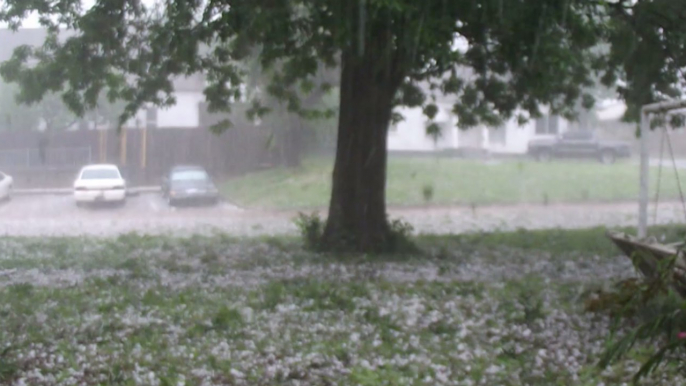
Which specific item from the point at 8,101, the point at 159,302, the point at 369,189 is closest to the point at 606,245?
the point at 369,189

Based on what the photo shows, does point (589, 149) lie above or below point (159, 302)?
above

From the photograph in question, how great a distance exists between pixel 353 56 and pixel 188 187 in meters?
7.75

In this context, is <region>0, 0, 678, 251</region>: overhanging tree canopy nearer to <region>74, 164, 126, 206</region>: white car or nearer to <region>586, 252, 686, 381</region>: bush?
<region>586, 252, 686, 381</region>: bush

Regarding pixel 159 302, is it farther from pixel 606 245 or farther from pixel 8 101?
pixel 8 101

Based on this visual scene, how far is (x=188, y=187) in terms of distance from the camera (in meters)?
16.9

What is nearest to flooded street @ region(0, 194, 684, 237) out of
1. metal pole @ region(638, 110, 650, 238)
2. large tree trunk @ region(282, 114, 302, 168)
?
large tree trunk @ region(282, 114, 302, 168)

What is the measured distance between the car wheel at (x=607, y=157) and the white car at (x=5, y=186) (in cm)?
1508

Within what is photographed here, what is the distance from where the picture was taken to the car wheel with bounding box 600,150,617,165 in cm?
2377

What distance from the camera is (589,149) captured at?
2453 centimetres

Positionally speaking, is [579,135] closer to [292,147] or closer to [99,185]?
[292,147]

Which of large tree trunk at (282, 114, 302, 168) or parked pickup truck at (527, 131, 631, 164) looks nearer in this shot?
large tree trunk at (282, 114, 302, 168)

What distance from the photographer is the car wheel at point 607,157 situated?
23769 mm

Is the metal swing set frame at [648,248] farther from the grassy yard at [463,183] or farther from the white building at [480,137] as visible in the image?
the white building at [480,137]

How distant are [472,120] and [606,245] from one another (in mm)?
2608
